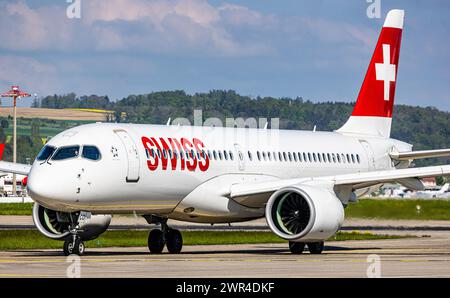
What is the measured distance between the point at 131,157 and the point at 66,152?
2275mm

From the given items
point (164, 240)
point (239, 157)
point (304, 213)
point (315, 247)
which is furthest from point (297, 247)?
point (164, 240)

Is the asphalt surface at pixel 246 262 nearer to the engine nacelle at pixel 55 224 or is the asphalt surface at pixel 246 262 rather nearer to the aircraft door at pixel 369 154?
the engine nacelle at pixel 55 224

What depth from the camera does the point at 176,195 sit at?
38750 mm

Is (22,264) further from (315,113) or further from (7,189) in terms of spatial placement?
(7,189)

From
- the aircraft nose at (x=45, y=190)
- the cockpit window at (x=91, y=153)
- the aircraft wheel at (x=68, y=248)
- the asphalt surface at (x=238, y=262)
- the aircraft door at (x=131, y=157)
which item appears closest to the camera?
the asphalt surface at (x=238, y=262)

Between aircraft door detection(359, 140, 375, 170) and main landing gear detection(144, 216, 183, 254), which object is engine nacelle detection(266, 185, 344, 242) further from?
aircraft door detection(359, 140, 375, 170)

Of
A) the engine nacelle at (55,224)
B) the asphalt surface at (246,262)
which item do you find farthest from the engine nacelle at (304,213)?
the engine nacelle at (55,224)

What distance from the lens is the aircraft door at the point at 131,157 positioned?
1460 inches

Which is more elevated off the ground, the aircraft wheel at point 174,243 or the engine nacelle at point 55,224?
the engine nacelle at point 55,224

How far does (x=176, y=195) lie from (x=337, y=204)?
5397 millimetres

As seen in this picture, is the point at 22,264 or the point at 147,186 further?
the point at 147,186

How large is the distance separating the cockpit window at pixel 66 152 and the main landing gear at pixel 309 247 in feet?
28.0
